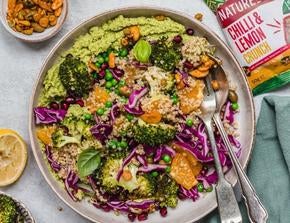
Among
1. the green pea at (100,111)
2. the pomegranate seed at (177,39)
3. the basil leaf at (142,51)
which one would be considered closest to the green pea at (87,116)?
the green pea at (100,111)

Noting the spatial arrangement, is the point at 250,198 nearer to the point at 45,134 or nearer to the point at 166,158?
the point at 166,158

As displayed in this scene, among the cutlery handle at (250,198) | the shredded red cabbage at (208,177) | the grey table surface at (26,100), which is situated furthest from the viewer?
the grey table surface at (26,100)

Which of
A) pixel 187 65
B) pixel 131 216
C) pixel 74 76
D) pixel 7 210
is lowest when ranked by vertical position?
pixel 131 216

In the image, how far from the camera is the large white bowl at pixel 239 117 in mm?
3775

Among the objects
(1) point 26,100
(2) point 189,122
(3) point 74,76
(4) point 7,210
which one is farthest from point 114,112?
(4) point 7,210

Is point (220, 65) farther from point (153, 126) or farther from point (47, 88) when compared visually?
point (47, 88)

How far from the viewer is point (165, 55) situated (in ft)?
12.1

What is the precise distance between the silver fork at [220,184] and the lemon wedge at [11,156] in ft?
3.32

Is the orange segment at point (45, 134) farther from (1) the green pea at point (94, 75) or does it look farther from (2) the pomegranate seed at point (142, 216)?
(2) the pomegranate seed at point (142, 216)

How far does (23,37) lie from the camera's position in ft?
12.9

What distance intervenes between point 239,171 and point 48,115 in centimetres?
105

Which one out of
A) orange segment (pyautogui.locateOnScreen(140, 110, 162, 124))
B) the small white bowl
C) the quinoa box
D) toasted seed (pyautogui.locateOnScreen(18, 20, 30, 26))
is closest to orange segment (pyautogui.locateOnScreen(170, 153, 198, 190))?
orange segment (pyautogui.locateOnScreen(140, 110, 162, 124))

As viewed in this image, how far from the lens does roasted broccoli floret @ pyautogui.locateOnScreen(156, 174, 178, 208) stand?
380 cm

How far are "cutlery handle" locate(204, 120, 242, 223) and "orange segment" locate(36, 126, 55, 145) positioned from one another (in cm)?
83
